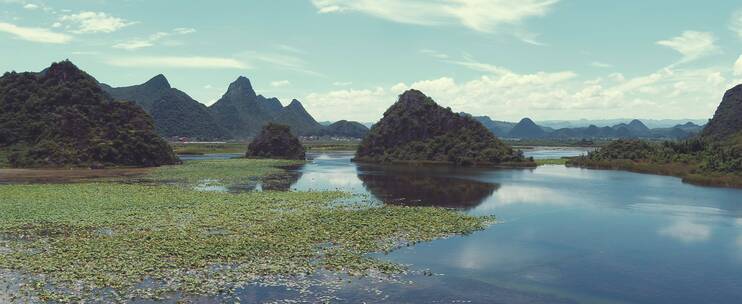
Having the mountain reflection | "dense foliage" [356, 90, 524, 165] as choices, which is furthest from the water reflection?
"dense foliage" [356, 90, 524, 165]

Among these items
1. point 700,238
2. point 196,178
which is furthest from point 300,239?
point 196,178

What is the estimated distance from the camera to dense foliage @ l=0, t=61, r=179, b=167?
326 feet

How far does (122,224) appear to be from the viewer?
3778cm

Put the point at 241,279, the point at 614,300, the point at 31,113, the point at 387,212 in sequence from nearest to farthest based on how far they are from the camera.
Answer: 1. the point at 614,300
2. the point at 241,279
3. the point at 387,212
4. the point at 31,113

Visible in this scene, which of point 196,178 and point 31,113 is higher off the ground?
point 31,113

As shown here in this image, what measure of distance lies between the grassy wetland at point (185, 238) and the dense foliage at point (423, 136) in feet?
287

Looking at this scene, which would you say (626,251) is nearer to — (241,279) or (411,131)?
(241,279)

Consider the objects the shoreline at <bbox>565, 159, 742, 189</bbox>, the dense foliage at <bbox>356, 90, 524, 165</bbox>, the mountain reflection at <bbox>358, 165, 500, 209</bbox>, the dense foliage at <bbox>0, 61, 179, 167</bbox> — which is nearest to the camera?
the mountain reflection at <bbox>358, 165, 500, 209</bbox>

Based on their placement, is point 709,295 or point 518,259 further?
point 518,259

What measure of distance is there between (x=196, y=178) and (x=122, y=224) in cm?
4122

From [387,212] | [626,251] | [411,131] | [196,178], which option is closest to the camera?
[626,251]

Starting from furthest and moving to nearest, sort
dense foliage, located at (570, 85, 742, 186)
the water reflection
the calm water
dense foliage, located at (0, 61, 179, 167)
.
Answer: dense foliage, located at (0, 61, 179, 167)
dense foliage, located at (570, 85, 742, 186)
the water reflection
the calm water

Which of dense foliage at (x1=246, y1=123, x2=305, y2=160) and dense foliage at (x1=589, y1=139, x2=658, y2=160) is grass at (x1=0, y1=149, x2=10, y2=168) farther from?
dense foliage at (x1=589, y1=139, x2=658, y2=160)

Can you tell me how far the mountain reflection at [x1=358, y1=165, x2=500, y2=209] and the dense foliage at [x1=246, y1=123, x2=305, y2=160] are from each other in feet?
231
